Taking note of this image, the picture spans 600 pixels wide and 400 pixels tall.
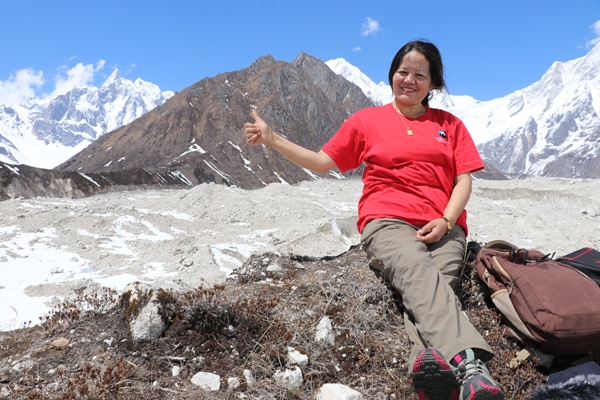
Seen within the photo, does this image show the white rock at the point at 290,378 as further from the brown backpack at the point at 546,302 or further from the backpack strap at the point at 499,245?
the backpack strap at the point at 499,245

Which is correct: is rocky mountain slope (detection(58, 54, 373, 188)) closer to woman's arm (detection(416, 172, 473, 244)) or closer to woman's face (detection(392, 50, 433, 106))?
woman's face (detection(392, 50, 433, 106))

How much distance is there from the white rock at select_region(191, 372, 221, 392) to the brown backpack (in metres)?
1.89

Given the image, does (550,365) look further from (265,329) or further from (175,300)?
(175,300)

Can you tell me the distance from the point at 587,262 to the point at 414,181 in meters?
1.31

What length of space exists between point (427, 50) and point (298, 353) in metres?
2.44

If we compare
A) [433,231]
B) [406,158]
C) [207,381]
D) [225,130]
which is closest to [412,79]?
[406,158]

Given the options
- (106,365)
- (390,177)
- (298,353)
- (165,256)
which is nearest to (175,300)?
(106,365)

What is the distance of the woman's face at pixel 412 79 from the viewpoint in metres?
3.34

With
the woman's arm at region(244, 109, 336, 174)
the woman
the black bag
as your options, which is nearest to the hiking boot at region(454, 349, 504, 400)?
the woman

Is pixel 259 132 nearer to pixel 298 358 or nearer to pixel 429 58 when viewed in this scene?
pixel 429 58

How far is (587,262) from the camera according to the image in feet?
9.89

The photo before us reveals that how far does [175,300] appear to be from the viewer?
303 cm

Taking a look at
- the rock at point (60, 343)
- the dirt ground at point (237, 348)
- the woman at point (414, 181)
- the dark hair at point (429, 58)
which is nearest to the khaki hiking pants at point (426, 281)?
the woman at point (414, 181)

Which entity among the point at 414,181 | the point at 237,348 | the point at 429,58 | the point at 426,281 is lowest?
the point at 237,348
